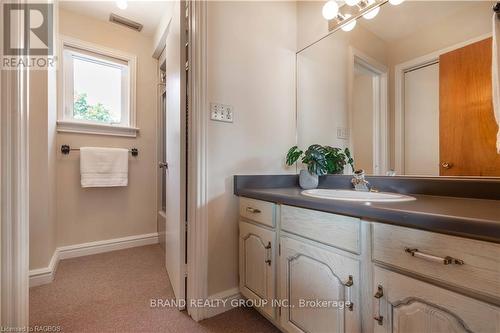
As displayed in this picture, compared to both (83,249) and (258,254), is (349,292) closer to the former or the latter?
(258,254)

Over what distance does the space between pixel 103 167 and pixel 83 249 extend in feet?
2.57

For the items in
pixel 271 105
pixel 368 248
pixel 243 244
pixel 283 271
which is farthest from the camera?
pixel 271 105

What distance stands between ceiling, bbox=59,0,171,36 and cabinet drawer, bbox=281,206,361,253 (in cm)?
213

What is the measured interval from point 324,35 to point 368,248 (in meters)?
1.40

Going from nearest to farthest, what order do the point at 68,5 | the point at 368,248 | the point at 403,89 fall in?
the point at 368,248 → the point at 403,89 → the point at 68,5

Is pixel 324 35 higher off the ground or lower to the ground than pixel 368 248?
higher

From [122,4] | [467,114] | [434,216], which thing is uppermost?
[122,4]

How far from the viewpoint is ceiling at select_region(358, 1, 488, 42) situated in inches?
40.2

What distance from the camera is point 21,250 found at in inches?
36.1

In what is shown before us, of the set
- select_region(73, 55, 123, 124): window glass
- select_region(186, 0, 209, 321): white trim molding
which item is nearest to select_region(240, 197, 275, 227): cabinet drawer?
select_region(186, 0, 209, 321): white trim molding

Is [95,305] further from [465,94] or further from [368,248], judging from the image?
[465,94]

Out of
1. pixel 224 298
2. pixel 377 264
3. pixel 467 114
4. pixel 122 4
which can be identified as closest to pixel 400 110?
pixel 467 114

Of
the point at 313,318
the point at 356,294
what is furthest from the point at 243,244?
the point at 356,294

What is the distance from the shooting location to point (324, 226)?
2.74 feet
